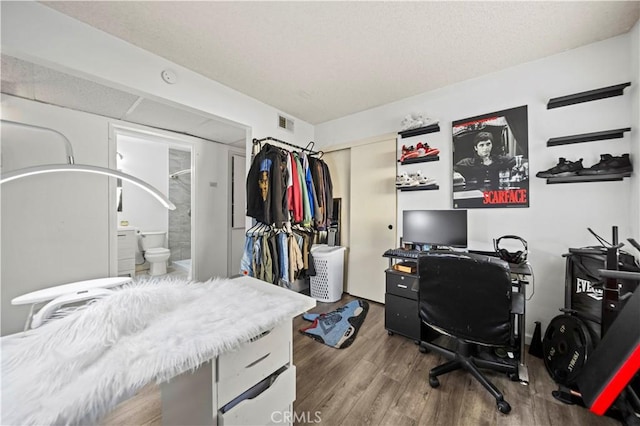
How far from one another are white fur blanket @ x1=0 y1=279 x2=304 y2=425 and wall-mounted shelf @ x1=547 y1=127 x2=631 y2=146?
7.90ft

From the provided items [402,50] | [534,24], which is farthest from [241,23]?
[534,24]

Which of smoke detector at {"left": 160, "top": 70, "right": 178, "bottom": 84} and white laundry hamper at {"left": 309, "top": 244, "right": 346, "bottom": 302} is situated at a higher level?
smoke detector at {"left": 160, "top": 70, "right": 178, "bottom": 84}

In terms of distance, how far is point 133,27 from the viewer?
62.9 inches

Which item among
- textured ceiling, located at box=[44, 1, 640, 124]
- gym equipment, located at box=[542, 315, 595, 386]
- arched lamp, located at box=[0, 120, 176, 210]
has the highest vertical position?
textured ceiling, located at box=[44, 1, 640, 124]

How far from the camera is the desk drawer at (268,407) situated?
0.90 m

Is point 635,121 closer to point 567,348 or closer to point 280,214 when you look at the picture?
point 567,348

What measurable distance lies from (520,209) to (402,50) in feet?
5.61

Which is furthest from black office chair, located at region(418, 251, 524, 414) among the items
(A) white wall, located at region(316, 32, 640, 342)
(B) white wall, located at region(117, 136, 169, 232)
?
(B) white wall, located at region(117, 136, 169, 232)

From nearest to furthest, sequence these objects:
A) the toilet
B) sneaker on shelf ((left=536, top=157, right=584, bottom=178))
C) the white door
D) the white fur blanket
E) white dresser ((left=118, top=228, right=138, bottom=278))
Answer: the white fur blanket
sneaker on shelf ((left=536, top=157, right=584, bottom=178))
white dresser ((left=118, top=228, right=138, bottom=278))
the white door
the toilet

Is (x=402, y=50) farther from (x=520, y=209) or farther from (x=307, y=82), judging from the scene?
(x=520, y=209)

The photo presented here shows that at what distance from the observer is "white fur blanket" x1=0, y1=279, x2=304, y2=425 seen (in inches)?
21.2

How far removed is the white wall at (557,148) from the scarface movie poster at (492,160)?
0.06m

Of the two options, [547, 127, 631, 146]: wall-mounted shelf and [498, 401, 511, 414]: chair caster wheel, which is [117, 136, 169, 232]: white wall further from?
[547, 127, 631, 146]: wall-mounted shelf

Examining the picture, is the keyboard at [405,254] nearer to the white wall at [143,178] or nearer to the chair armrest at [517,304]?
the chair armrest at [517,304]
